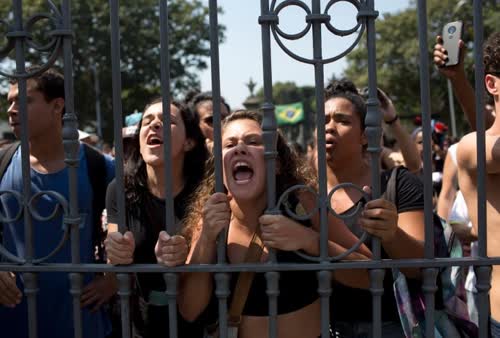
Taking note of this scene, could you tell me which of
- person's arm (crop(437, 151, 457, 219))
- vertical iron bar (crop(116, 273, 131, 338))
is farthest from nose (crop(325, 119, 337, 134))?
person's arm (crop(437, 151, 457, 219))

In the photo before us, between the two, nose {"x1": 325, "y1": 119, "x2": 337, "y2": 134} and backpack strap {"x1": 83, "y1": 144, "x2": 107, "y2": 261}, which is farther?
backpack strap {"x1": 83, "y1": 144, "x2": 107, "y2": 261}

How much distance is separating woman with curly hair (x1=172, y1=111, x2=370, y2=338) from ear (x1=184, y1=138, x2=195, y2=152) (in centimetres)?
72

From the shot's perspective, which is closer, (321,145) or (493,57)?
(321,145)

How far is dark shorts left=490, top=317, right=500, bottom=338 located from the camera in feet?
8.39

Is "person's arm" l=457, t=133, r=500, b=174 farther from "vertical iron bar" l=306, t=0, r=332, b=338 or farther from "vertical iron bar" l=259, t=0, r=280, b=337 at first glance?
"vertical iron bar" l=259, t=0, r=280, b=337

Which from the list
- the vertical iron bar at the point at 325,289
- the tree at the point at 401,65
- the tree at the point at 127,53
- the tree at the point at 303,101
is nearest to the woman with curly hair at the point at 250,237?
the vertical iron bar at the point at 325,289

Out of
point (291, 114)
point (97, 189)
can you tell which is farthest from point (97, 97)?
point (97, 189)

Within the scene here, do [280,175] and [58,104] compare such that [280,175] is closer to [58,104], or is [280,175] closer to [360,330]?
[360,330]

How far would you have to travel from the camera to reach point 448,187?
14.8ft

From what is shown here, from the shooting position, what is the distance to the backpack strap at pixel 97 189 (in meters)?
3.16

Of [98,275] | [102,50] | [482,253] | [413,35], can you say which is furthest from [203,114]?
[413,35]

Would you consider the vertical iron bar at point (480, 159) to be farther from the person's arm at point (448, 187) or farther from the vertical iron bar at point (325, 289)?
the person's arm at point (448, 187)

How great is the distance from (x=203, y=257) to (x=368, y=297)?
30.1 inches

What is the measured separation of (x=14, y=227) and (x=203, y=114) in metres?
1.90
